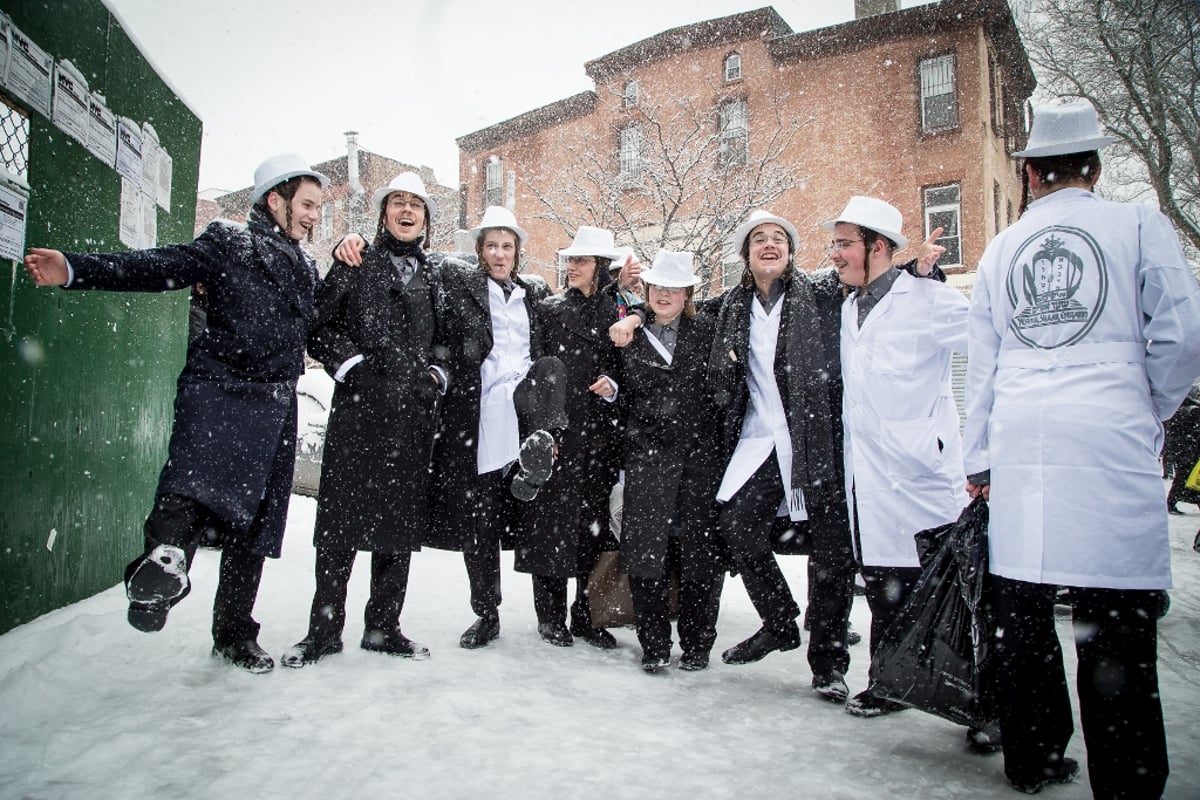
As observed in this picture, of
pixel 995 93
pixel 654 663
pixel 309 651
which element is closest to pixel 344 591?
pixel 309 651

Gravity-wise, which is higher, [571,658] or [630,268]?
[630,268]

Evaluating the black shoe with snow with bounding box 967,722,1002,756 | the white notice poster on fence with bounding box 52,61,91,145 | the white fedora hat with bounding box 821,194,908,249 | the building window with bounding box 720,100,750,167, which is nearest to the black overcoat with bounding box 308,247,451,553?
the white notice poster on fence with bounding box 52,61,91,145

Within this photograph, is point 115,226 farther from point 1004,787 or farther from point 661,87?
point 661,87

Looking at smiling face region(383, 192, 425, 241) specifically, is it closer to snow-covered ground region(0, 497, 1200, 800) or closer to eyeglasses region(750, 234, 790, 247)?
eyeglasses region(750, 234, 790, 247)

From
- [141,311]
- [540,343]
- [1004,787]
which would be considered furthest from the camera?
[141,311]

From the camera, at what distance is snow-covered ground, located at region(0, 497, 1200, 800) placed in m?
2.37

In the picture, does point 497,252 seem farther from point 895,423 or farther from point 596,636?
point 895,423

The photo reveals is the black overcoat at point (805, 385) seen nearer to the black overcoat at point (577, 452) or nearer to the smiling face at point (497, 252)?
the black overcoat at point (577, 452)

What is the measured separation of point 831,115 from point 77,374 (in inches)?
726

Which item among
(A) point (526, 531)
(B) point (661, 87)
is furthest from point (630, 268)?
(B) point (661, 87)

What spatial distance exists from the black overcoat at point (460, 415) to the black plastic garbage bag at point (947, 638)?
2.11 meters

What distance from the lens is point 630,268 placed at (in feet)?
15.2

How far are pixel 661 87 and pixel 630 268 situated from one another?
1825 cm

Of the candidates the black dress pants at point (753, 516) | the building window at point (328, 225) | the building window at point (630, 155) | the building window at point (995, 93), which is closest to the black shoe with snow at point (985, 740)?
the black dress pants at point (753, 516)
